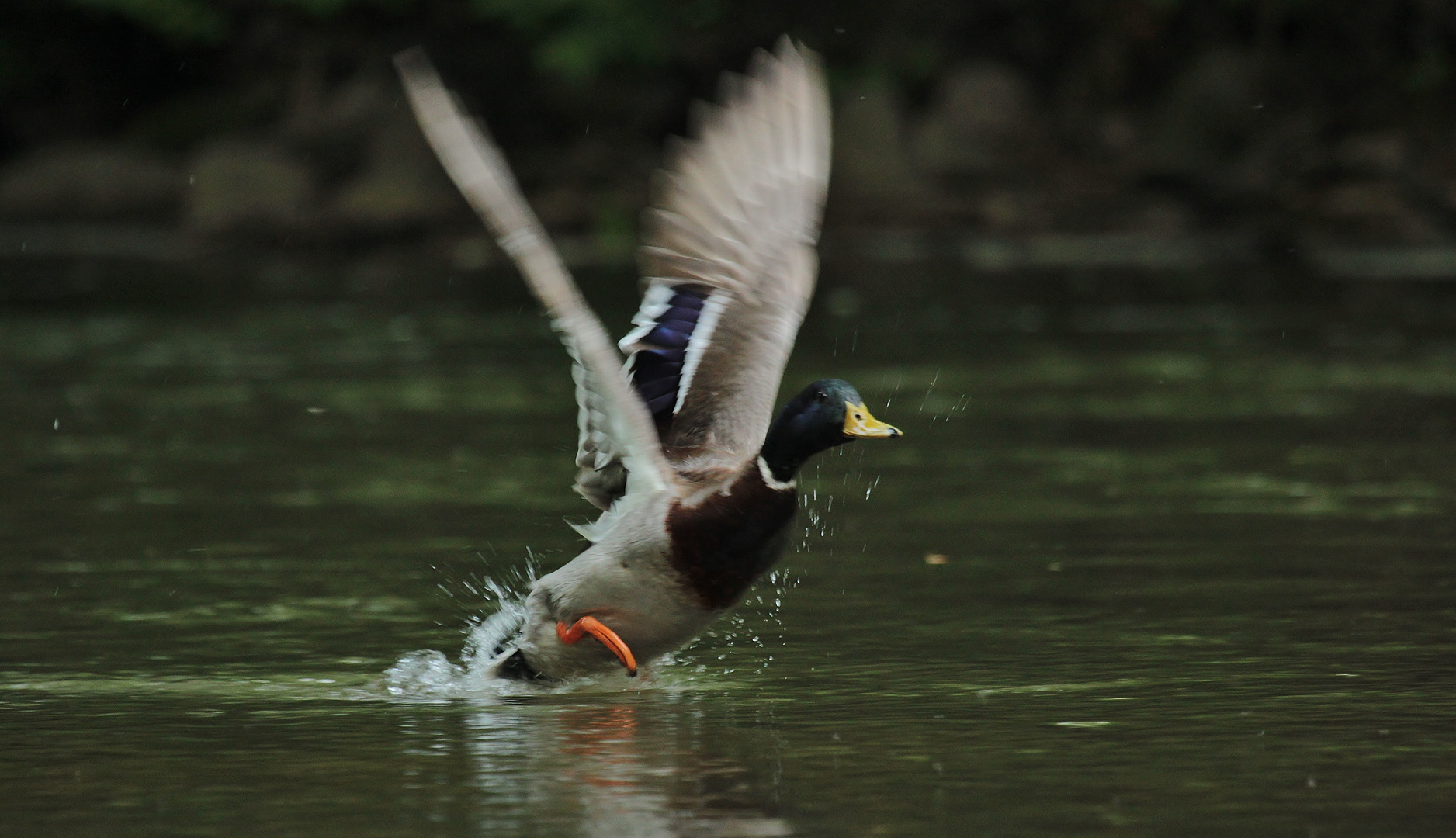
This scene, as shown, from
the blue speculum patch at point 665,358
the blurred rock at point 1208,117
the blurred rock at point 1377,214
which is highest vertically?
the blurred rock at point 1208,117

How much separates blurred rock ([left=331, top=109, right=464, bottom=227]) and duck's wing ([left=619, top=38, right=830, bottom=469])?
27.1 metres

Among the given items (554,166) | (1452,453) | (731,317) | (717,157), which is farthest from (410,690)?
(554,166)

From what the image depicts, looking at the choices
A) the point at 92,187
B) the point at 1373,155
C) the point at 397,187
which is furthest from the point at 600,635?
the point at 92,187

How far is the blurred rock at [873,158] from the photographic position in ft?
112

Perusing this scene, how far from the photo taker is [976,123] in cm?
3725

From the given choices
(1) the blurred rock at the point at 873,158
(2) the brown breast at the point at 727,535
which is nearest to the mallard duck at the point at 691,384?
(2) the brown breast at the point at 727,535

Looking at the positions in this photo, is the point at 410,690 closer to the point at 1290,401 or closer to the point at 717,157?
the point at 717,157

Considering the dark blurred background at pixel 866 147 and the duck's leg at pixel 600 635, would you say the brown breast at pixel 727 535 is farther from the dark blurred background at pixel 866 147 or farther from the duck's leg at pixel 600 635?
the dark blurred background at pixel 866 147

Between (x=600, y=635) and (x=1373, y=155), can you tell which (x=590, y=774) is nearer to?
(x=600, y=635)

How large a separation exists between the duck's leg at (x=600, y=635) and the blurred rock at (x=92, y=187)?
3424cm

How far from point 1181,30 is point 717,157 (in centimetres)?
3190

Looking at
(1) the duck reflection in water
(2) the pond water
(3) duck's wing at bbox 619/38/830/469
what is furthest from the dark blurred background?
(1) the duck reflection in water

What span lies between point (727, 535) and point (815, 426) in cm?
40

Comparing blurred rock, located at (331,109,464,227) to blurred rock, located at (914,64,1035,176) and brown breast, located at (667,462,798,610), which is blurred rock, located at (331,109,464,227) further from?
brown breast, located at (667,462,798,610)
